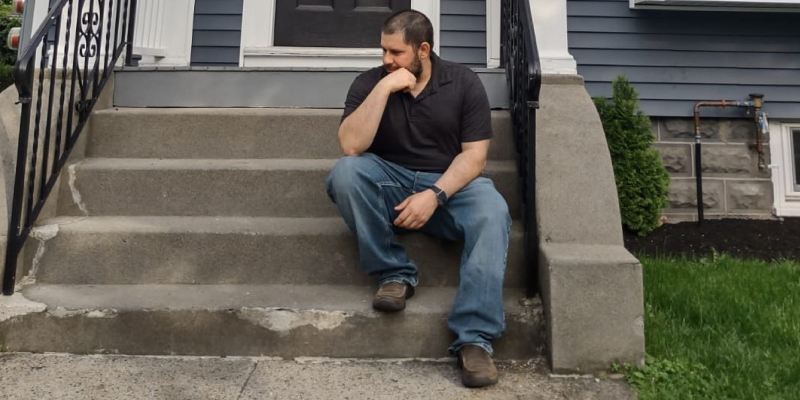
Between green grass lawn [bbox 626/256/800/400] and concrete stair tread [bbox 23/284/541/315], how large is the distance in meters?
0.49

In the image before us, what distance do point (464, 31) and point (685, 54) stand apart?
5.59 feet

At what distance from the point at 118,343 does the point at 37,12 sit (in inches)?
111

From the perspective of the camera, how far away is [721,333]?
203 cm

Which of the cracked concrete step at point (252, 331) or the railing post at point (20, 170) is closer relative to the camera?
the cracked concrete step at point (252, 331)

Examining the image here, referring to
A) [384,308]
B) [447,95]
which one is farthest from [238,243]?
[447,95]

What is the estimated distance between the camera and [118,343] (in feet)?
6.16

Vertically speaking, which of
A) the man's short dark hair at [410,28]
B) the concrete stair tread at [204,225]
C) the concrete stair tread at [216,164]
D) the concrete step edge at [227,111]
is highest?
the man's short dark hair at [410,28]

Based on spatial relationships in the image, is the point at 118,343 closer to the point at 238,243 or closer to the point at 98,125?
the point at 238,243

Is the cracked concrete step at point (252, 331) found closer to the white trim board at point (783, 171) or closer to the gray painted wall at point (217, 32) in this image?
the gray painted wall at point (217, 32)

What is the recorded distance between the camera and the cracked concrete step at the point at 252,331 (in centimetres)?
186

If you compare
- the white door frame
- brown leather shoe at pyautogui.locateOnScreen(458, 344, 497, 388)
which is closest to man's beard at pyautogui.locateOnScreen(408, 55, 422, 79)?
brown leather shoe at pyautogui.locateOnScreen(458, 344, 497, 388)

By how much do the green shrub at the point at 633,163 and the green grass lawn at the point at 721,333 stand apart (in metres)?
0.90

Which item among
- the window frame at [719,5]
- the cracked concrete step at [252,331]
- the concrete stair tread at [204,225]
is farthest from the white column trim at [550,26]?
the cracked concrete step at [252,331]

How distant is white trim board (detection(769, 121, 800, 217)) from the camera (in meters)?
4.16
